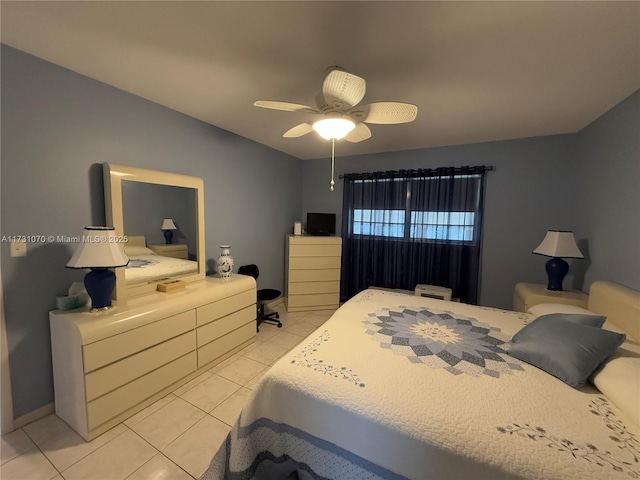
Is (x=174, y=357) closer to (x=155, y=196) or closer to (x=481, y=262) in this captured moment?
(x=155, y=196)

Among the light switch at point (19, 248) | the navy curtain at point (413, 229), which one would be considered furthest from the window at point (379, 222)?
the light switch at point (19, 248)

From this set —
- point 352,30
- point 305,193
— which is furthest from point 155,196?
point 305,193

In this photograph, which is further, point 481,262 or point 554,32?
point 481,262

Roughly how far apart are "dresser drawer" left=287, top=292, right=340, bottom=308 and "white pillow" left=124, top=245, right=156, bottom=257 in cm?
203

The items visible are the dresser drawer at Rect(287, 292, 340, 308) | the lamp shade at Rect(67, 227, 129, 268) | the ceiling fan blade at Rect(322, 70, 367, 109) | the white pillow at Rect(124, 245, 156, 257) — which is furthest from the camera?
the dresser drawer at Rect(287, 292, 340, 308)

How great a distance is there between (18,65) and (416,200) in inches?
153

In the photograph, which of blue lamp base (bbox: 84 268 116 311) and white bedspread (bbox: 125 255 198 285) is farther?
white bedspread (bbox: 125 255 198 285)

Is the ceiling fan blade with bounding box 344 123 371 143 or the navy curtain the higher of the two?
the ceiling fan blade with bounding box 344 123 371 143

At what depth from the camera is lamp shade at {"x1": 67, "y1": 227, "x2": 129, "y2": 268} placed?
166cm

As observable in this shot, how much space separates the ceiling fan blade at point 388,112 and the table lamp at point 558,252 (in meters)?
2.11

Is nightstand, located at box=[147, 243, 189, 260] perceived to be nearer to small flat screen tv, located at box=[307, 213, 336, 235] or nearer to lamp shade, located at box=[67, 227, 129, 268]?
lamp shade, located at box=[67, 227, 129, 268]

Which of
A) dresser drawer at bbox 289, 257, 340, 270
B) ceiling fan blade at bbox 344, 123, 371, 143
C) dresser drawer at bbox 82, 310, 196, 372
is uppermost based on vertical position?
ceiling fan blade at bbox 344, 123, 371, 143

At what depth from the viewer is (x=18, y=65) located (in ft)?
5.20

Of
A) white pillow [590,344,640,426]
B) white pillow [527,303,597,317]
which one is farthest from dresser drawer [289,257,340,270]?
white pillow [590,344,640,426]
